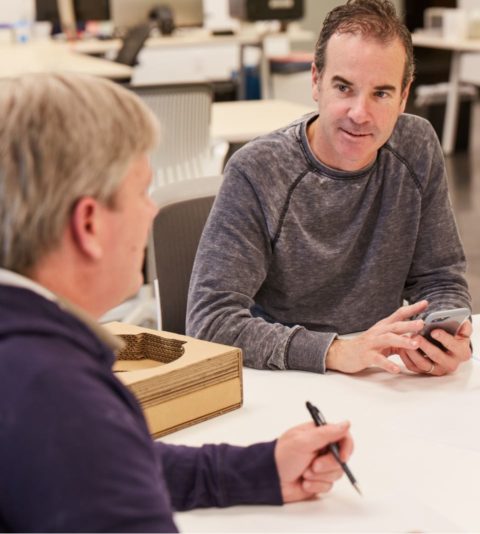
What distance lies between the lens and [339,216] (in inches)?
77.5

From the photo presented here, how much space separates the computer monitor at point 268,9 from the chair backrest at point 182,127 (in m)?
4.03

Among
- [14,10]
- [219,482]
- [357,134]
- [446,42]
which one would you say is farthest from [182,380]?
[14,10]

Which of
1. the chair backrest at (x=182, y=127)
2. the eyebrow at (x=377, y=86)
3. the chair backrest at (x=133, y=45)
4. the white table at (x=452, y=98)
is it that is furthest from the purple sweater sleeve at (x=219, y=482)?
the white table at (x=452, y=98)

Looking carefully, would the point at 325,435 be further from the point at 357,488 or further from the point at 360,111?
the point at 360,111

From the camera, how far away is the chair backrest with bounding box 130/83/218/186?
377cm

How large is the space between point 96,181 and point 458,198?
19.1ft

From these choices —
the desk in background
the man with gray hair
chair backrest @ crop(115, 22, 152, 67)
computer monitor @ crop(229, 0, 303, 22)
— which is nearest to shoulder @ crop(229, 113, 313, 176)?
the man with gray hair

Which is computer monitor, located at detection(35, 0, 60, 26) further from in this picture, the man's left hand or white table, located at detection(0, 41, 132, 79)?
the man's left hand

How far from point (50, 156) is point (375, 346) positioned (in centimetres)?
92

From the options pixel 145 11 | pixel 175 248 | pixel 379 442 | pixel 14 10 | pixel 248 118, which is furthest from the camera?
pixel 14 10

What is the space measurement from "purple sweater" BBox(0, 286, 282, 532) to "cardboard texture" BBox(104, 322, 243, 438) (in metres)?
0.49

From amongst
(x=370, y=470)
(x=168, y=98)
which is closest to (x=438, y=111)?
(x=168, y=98)

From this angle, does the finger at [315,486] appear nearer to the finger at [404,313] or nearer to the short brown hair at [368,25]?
the finger at [404,313]

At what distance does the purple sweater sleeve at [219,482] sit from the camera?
1.18 meters
